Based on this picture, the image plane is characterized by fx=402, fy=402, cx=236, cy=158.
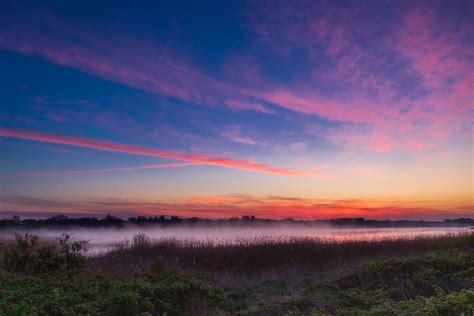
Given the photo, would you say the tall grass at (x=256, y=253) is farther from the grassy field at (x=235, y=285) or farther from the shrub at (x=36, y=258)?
the shrub at (x=36, y=258)

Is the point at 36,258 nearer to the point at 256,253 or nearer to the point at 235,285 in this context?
the point at 235,285

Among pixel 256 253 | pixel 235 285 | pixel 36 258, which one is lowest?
pixel 235 285

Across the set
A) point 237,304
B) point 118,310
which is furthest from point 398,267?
point 118,310

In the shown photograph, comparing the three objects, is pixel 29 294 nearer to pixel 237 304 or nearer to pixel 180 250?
pixel 237 304

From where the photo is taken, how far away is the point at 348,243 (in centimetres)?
2412

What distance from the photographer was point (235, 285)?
13492 mm

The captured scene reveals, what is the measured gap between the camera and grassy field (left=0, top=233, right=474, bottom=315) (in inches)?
271

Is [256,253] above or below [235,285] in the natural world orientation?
above

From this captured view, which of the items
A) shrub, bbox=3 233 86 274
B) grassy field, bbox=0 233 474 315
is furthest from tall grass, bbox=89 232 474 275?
shrub, bbox=3 233 86 274

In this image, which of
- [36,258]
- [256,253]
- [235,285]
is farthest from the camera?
[256,253]

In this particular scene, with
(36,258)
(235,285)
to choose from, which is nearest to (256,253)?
(235,285)

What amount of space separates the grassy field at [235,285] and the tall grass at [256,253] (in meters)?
0.10

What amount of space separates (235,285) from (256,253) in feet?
20.1

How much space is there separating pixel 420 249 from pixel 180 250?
12.5 metres
